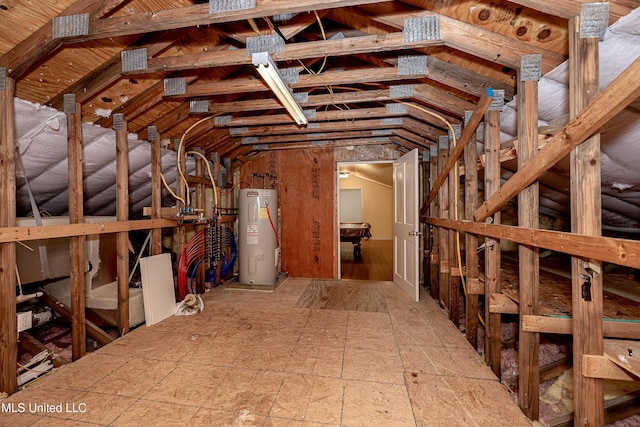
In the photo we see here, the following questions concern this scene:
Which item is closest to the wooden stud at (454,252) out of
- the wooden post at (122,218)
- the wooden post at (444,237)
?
the wooden post at (444,237)

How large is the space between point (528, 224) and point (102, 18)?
304 cm

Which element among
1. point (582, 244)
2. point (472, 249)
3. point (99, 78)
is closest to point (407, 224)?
point (472, 249)

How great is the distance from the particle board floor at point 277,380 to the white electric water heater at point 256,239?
50.0 inches

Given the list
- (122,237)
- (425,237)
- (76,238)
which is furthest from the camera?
(425,237)

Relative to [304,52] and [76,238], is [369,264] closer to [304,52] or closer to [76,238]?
[304,52]

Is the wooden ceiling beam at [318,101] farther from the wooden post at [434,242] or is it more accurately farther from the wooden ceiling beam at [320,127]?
the wooden post at [434,242]

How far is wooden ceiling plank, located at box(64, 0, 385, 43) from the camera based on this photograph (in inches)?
56.0

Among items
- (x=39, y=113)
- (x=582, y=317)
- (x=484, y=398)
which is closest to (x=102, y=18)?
(x=39, y=113)

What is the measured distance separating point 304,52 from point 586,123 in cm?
165

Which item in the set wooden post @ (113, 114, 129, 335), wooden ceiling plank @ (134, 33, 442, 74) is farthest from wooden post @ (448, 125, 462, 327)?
wooden post @ (113, 114, 129, 335)

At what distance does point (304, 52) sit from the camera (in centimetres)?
187

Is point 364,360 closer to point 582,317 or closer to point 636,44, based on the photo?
point 582,317

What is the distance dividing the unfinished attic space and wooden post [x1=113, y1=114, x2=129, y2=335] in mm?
20

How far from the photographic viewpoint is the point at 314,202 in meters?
4.79
